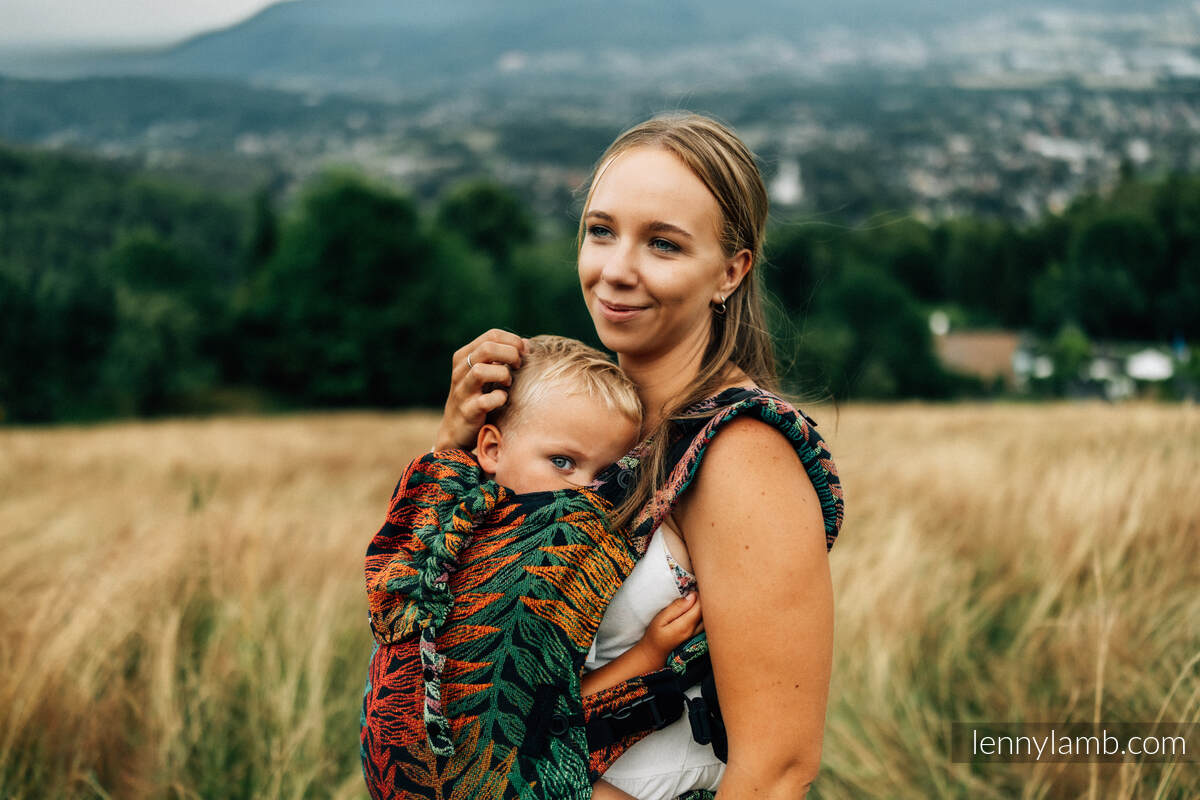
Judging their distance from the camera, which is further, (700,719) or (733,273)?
(733,273)

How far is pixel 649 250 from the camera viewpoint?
1671 mm

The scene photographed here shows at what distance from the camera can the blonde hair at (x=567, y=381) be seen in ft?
5.57

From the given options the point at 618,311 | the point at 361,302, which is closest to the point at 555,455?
the point at 618,311

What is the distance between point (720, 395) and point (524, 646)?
56 centimetres

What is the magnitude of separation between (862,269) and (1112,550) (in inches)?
2047

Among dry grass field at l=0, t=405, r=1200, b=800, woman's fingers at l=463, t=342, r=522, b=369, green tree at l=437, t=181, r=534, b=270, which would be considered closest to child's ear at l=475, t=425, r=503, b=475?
woman's fingers at l=463, t=342, r=522, b=369

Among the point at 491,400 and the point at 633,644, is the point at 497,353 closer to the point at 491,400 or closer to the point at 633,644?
the point at 491,400

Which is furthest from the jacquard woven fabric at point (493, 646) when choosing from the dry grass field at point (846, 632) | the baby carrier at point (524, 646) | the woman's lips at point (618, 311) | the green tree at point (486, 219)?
the green tree at point (486, 219)

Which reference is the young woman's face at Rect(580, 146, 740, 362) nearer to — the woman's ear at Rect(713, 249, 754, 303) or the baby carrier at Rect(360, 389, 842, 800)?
the woman's ear at Rect(713, 249, 754, 303)

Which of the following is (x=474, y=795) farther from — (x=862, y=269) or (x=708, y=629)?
(x=862, y=269)

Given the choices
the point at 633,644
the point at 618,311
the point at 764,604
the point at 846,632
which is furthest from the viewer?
the point at 846,632

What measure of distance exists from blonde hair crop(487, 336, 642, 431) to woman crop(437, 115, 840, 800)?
0.04 m

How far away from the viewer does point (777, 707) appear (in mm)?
1470

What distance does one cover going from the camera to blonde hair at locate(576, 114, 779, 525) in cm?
162
